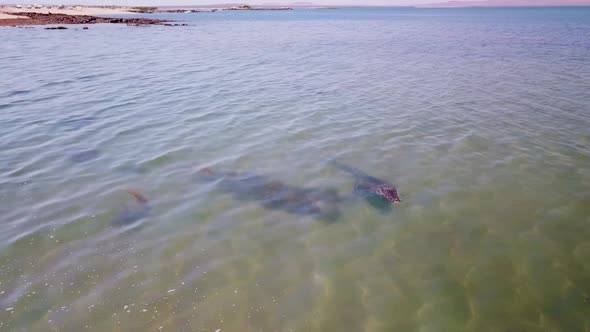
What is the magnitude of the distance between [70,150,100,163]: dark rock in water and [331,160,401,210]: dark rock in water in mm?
6959

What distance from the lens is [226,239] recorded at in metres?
6.34

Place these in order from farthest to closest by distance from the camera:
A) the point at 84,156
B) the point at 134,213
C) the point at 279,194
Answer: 1. the point at 84,156
2. the point at 279,194
3. the point at 134,213

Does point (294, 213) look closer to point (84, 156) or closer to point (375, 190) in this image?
point (375, 190)

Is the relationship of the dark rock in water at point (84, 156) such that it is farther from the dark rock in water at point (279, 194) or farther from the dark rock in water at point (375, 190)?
the dark rock in water at point (375, 190)

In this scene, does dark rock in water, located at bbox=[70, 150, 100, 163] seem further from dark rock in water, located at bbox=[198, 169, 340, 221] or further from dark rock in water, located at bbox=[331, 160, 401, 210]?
dark rock in water, located at bbox=[331, 160, 401, 210]

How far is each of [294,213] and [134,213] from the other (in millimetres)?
3290

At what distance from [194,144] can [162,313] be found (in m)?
6.19

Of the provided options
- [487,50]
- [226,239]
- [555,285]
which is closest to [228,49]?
[487,50]

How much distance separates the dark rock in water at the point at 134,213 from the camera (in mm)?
6777

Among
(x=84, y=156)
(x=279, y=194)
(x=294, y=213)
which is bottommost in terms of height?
(x=294, y=213)

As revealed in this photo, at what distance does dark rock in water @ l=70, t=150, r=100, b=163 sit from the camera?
30.1 ft

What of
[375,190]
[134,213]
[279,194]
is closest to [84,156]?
[134,213]

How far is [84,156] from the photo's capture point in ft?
30.8

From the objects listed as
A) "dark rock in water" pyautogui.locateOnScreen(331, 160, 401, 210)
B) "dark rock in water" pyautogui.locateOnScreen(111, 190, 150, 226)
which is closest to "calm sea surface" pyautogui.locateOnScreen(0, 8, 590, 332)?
"dark rock in water" pyautogui.locateOnScreen(111, 190, 150, 226)
